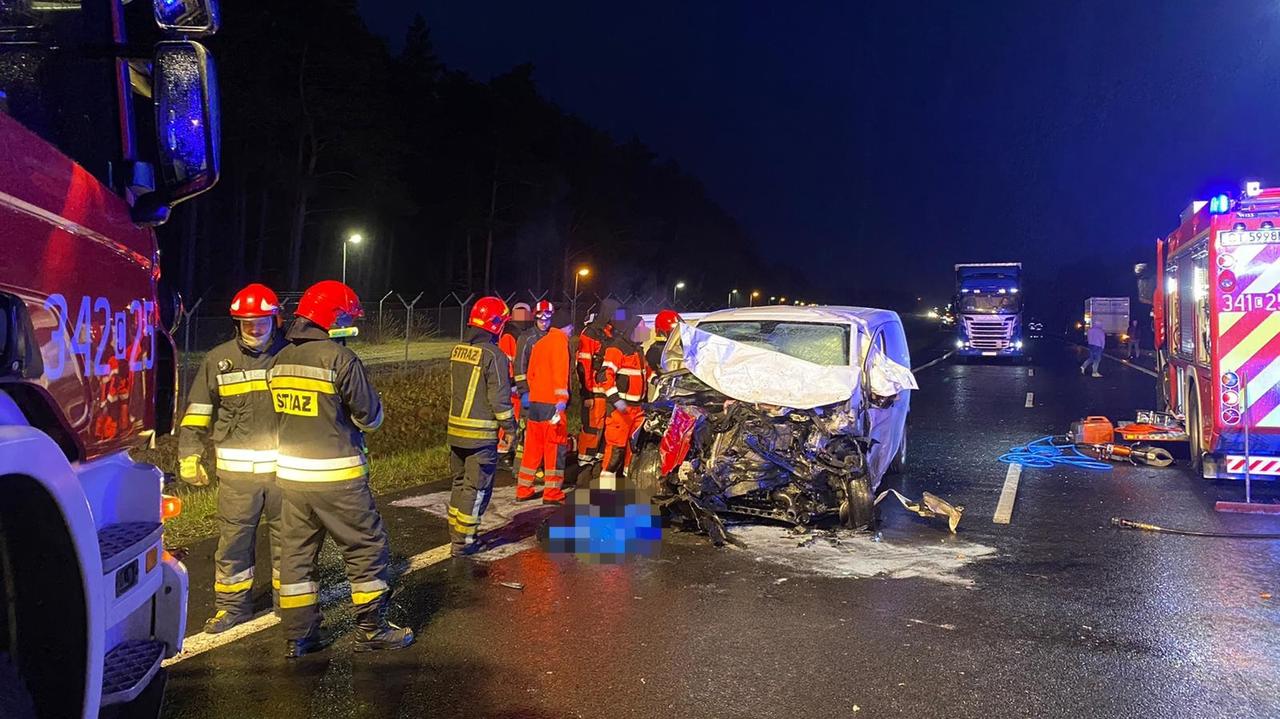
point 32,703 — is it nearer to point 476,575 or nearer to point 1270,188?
point 476,575

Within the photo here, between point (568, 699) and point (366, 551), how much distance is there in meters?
1.25

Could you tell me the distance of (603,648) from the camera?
4.63 m

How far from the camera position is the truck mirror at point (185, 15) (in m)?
3.05

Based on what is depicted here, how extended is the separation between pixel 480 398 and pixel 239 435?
5.85 feet

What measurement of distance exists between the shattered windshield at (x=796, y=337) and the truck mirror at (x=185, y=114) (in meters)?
5.50

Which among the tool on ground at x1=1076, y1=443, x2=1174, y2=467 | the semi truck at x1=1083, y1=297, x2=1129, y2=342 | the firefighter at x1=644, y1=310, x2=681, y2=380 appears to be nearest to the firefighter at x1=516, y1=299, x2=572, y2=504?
the firefighter at x1=644, y1=310, x2=681, y2=380

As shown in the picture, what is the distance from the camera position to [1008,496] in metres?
8.53

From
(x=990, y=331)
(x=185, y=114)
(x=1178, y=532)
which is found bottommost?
(x=1178, y=532)

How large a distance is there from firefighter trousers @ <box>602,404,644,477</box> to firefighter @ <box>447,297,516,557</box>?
7.70 ft

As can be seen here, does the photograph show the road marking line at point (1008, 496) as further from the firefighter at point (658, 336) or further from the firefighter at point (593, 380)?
the firefighter at point (593, 380)

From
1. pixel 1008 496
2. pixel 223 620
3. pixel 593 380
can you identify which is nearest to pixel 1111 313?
pixel 1008 496

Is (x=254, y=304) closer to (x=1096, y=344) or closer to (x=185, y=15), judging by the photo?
(x=185, y=15)

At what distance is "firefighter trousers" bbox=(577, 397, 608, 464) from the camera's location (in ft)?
31.2

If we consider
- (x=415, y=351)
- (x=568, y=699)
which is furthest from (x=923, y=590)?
(x=415, y=351)
